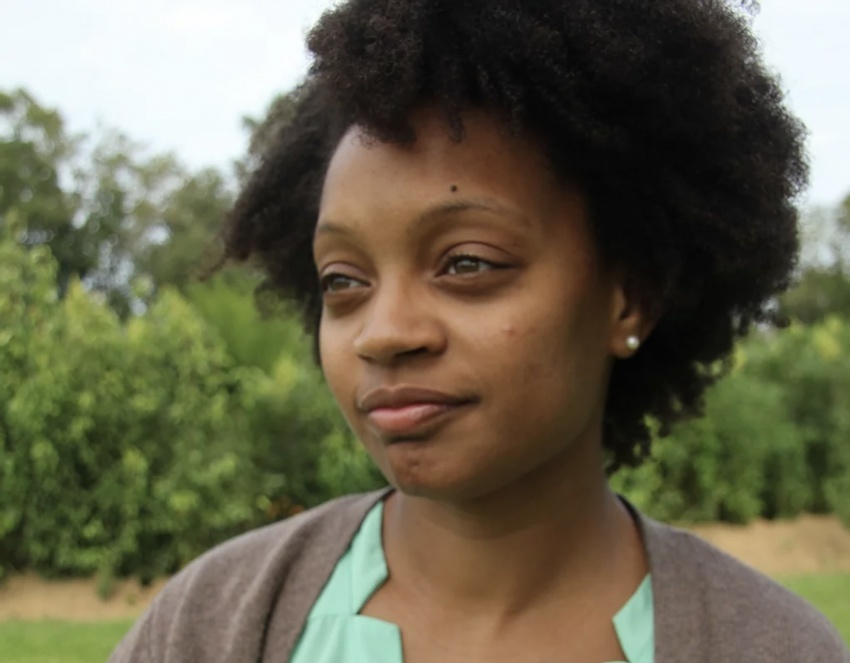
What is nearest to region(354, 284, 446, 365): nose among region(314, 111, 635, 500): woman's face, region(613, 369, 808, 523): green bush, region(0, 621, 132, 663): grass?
region(314, 111, 635, 500): woman's face

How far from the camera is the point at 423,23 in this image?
156 cm

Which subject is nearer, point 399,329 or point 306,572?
point 399,329

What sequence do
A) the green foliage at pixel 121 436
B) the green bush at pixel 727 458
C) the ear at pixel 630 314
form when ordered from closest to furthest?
the ear at pixel 630 314
the green foliage at pixel 121 436
the green bush at pixel 727 458

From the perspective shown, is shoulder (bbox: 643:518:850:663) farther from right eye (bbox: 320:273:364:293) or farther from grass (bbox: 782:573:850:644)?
grass (bbox: 782:573:850:644)

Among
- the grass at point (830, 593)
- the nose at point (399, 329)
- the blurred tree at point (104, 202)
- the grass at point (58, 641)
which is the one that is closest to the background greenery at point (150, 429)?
the grass at point (58, 641)

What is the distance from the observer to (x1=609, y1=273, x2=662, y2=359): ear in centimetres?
173

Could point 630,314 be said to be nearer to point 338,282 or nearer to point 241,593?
point 338,282

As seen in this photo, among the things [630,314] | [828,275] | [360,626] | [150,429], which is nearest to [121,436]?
[150,429]

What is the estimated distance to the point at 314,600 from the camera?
5.65ft

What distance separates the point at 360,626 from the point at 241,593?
231 millimetres

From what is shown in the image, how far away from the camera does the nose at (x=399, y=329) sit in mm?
1496

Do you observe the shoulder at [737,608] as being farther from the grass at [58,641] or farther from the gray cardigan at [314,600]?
the grass at [58,641]

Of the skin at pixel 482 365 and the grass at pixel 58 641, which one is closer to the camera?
the skin at pixel 482 365

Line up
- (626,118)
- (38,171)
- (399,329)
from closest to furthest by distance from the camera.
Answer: (399,329) → (626,118) → (38,171)
